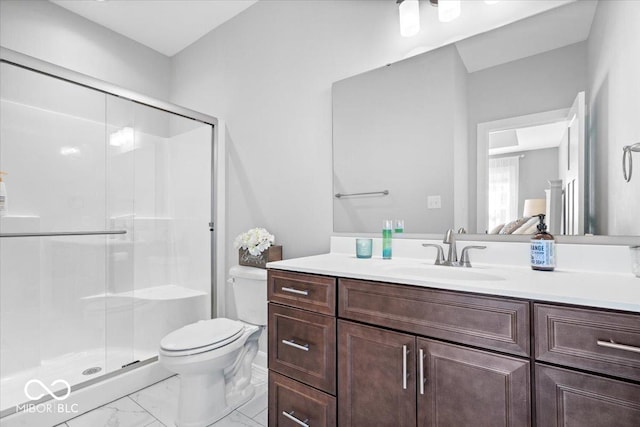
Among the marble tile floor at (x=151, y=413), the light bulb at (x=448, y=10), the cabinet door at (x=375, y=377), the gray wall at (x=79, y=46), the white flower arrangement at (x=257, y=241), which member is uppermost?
the gray wall at (x=79, y=46)

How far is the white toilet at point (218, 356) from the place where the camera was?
1.54m

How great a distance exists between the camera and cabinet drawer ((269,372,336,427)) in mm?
1169

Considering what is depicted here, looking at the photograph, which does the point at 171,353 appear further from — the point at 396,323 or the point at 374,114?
the point at 374,114

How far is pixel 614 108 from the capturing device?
1.08m

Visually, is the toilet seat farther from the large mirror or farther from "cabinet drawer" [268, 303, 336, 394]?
the large mirror

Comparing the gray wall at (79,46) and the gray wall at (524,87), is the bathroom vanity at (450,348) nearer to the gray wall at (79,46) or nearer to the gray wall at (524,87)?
the gray wall at (524,87)

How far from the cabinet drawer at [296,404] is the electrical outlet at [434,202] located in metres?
0.94

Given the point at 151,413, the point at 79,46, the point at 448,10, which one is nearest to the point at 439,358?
the point at 448,10

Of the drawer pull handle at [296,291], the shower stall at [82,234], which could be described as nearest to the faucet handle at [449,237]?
the drawer pull handle at [296,291]

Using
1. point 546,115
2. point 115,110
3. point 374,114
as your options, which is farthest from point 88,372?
point 546,115

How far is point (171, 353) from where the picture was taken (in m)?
1.51

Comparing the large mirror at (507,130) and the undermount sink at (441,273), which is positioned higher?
the large mirror at (507,130)

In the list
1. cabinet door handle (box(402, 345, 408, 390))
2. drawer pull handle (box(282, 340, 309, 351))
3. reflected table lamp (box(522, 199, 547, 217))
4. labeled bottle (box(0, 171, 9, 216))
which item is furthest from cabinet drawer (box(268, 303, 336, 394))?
labeled bottle (box(0, 171, 9, 216))

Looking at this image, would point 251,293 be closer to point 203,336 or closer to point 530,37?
point 203,336
